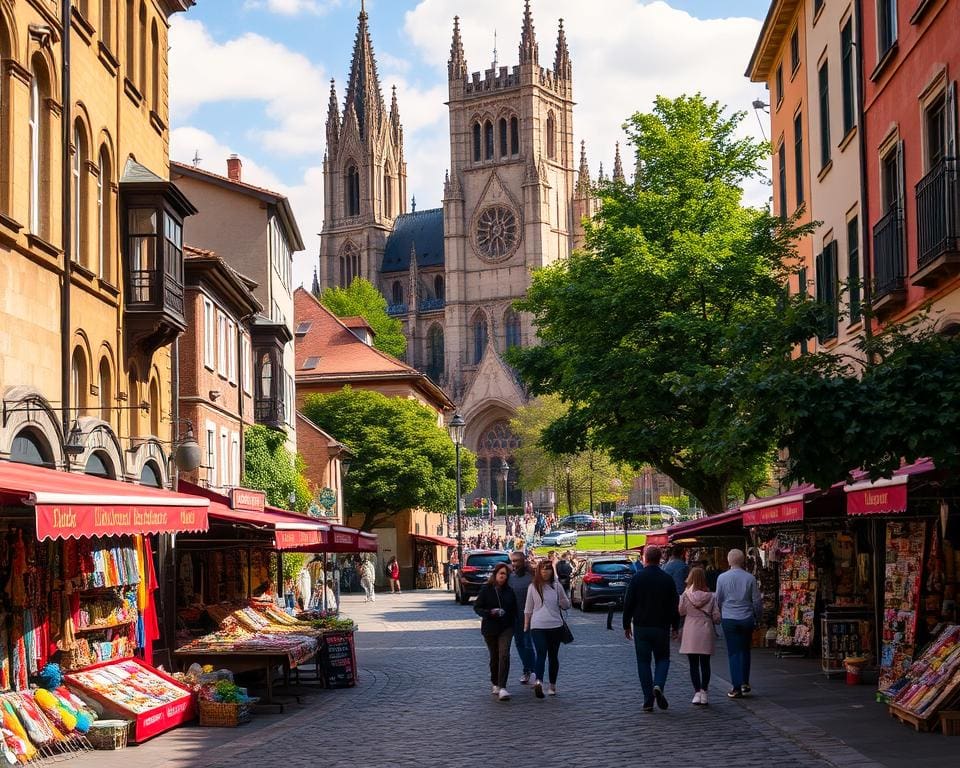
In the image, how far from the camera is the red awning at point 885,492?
12.8m

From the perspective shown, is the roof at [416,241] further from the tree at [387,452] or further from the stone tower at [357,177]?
the tree at [387,452]

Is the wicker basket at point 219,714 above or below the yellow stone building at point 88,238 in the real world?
below

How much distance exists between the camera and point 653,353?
1324 inches

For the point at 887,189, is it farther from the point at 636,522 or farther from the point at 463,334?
the point at 463,334

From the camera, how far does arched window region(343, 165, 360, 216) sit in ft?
506

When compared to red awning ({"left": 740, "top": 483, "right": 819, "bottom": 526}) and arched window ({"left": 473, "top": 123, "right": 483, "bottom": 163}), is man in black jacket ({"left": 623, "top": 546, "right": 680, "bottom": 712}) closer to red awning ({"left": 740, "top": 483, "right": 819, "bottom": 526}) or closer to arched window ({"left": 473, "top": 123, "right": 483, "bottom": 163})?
red awning ({"left": 740, "top": 483, "right": 819, "bottom": 526})

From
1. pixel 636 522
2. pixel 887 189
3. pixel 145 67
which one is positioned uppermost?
pixel 145 67

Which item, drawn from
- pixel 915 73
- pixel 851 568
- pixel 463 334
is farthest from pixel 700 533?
pixel 463 334

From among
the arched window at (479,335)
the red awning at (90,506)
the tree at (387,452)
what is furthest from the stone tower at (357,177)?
the red awning at (90,506)

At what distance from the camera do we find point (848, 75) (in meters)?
25.5

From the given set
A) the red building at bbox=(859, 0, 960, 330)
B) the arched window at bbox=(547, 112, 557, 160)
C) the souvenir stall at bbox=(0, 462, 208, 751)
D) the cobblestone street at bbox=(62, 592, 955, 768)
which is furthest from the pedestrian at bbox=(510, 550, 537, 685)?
the arched window at bbox=(547, 112, 557, 160)

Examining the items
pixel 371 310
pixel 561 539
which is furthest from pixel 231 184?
pixel 371 310

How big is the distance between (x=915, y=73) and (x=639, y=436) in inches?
606

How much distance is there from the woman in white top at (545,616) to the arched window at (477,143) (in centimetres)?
12055
